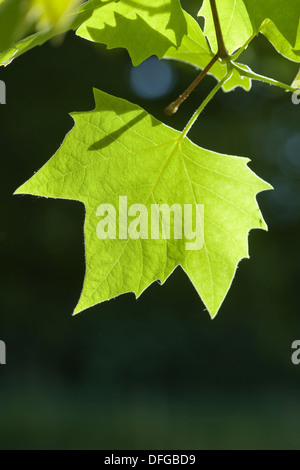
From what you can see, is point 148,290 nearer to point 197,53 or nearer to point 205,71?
point 197,53

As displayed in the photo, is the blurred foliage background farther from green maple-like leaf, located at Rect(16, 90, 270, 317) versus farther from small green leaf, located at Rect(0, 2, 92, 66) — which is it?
small green leaf, located at Rect(0, 2, 92, 66)

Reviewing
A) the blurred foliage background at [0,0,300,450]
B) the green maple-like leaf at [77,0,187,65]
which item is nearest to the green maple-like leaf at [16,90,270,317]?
the green maple-like leaf at [77,0,187,65]

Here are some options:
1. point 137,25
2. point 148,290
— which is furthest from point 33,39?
point 148,290

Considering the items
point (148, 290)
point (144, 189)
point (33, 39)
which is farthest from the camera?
point (148, 290)

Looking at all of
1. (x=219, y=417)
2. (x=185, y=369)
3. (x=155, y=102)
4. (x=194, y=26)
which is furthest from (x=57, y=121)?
(x=194, y=26)

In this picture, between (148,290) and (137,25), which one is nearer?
(137,25)

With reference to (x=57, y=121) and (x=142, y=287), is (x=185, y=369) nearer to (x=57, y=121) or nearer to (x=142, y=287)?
(x=57, y=121)

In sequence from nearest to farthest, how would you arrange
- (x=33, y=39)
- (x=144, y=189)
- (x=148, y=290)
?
(x=33, y=39) → (x=144, y=189) → (x=148, y=290)
